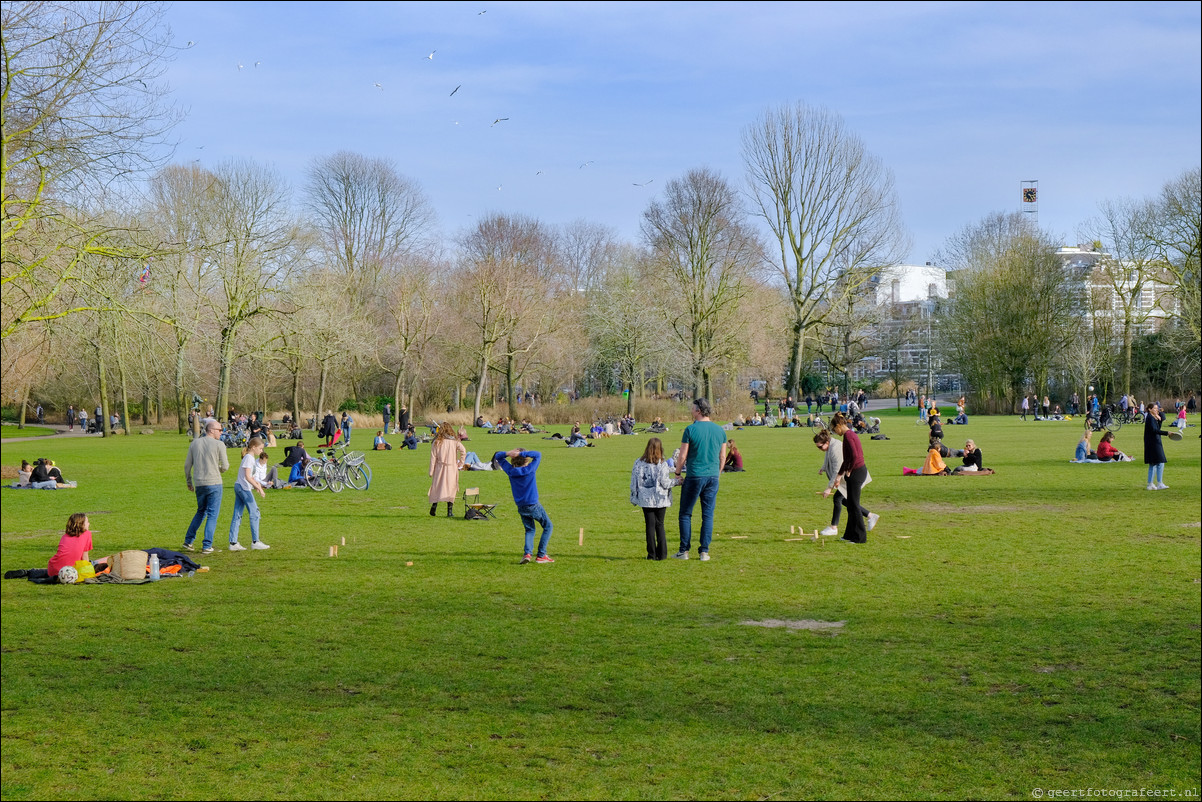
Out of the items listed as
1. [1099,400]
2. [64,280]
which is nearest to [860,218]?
[1099,400]

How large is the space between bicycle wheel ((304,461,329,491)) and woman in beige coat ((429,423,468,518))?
5.56 m

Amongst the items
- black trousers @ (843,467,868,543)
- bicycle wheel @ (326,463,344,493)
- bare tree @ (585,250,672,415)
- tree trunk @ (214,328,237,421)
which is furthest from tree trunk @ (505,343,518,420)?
black trousers @ (843,467,868,543)

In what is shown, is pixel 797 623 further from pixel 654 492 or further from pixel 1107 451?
pixel 1107 451

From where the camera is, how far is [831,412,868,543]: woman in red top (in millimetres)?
13625

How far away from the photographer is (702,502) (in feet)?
41.1

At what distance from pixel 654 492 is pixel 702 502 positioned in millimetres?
617

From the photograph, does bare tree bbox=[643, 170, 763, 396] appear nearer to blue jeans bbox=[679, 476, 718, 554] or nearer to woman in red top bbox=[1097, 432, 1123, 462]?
woman in red top bbox=[1097, 432, 1123, 462]

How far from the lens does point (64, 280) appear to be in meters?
21.4

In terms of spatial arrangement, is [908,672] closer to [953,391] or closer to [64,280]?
[64,280]

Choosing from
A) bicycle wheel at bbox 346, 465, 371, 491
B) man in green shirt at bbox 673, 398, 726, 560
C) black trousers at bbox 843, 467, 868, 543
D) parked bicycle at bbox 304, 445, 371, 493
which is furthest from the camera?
bicycle wheel at bbox 346, 465, 371, 491

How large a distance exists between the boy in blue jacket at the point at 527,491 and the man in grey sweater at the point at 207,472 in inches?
146

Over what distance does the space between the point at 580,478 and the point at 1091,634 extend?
16847 mm

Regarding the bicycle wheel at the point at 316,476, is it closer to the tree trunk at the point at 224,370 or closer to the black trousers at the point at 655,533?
the black trousers at the point at 655,533

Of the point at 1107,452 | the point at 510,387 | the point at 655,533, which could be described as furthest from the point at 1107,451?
the point at 510,387
